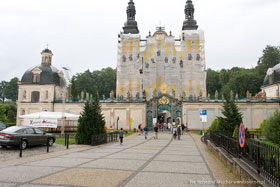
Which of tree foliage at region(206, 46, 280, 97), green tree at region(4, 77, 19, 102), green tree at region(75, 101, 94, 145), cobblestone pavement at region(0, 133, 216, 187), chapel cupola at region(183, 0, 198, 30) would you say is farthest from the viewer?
green tree at region(4, 77, 19, 102)

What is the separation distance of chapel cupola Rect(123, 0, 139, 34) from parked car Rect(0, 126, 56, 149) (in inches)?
1674

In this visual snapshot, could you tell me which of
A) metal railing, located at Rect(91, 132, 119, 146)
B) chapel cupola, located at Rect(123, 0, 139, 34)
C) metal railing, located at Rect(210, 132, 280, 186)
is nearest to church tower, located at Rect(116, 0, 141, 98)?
chapel cupola, located at Rect(123, 0, 139, 34)

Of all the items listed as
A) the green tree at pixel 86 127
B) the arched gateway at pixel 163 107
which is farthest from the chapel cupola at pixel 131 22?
the green tree at pixel 86 127

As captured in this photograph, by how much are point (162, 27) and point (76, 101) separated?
1201 inches

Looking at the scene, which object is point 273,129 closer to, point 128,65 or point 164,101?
point 164,101

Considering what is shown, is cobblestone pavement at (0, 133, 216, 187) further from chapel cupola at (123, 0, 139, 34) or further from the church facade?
chapel cupola at (123, 0, 139, 34)

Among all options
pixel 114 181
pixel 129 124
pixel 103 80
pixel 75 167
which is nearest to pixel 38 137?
pixel 75 167

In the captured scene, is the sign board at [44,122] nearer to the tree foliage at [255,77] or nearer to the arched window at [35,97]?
the arched window at [35,97]

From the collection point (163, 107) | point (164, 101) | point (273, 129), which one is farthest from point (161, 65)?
point (273, 129)

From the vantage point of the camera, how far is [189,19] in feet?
180

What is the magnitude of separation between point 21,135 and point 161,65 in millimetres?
39958

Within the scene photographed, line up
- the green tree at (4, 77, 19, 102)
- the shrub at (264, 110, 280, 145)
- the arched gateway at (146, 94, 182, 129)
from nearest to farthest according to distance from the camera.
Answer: the shrub at (264, 110, 280, 145) < the arched gateway at (146, 94, 182, 129) < the green tree at (4, 77, 19, 102)

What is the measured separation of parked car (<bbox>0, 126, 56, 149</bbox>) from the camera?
13.7m

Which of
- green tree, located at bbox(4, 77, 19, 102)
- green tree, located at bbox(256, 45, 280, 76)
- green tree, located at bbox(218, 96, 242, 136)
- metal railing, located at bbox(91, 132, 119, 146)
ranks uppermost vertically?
green tree, located at bbox(256, 45, 280, 76)
